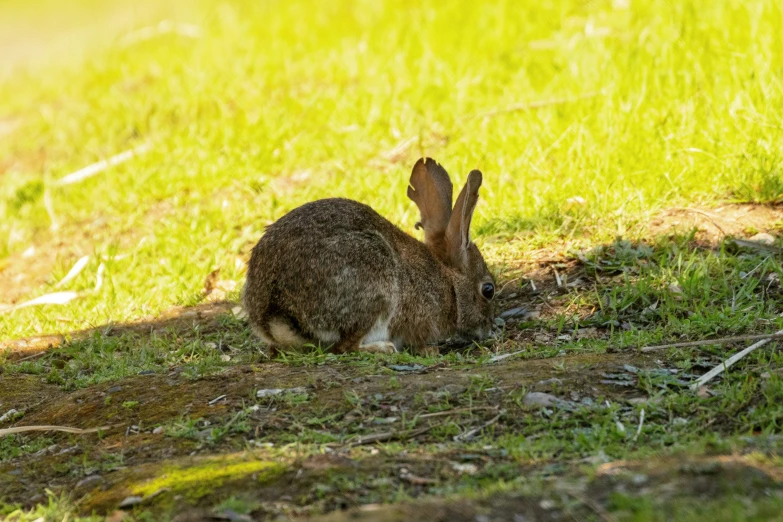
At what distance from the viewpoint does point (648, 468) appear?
3.68m

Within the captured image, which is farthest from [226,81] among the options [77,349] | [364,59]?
[77,349]

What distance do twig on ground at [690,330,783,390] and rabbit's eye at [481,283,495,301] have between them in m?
1.82

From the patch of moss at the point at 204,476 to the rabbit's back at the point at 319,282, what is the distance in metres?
1.64

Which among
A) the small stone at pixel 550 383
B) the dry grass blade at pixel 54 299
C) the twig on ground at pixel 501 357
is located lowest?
the twig on ground at pixel 501 357

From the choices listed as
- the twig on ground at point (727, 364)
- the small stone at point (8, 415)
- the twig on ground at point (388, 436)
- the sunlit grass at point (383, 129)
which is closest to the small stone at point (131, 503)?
the twig on ground at point (388, 436)

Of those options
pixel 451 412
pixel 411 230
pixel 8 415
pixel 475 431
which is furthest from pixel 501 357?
pixel 8 415

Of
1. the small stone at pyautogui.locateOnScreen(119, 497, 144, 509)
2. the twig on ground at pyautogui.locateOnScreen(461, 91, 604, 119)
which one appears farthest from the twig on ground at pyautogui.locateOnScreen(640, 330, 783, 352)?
the twig on ground at pyautogui.locateOnScreen(461, 91, 604, 119)

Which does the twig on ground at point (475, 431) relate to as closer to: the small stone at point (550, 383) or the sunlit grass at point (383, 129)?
the small stone at point (550, 383)

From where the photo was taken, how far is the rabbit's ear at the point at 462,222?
20.4ft

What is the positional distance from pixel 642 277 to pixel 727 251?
0.62 meters

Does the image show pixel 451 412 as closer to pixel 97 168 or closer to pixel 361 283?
pixel 361 283

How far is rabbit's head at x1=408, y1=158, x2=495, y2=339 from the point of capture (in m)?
6.43

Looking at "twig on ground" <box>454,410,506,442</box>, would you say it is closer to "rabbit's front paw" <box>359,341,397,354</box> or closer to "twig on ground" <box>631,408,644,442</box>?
"twig on ground" <box>631,408,644,442</box>

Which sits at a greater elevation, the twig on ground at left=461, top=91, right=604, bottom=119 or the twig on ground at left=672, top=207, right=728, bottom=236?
the twig on ground at left=461, top=91, right=604, bottom=119
